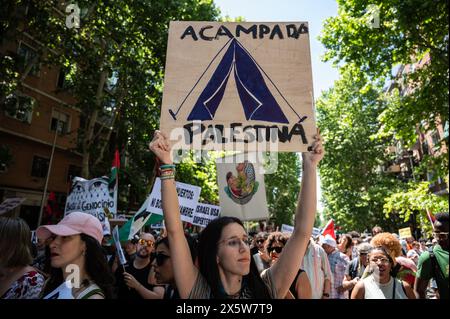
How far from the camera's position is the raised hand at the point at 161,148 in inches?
85.6

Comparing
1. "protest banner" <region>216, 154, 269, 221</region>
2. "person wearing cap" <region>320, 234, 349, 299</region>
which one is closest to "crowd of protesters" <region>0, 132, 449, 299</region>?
"person wearing cap" <region>320, 234, 349, 299</region>

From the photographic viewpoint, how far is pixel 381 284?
3371 millimetres

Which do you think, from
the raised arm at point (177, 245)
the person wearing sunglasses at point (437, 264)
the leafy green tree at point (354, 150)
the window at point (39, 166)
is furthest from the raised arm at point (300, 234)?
the leafy green tree at point (354, 150)

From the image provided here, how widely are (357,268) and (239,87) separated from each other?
498 cm

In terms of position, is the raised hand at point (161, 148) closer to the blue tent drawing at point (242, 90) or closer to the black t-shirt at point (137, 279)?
the blue tent drawing at point (242, 90)

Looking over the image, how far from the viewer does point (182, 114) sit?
94.7 inches

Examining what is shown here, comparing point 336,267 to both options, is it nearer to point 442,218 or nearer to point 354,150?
point 442,218

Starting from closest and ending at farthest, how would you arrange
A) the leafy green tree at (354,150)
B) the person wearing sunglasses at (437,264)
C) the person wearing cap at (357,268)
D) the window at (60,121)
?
1. the person wearing sunglasses at (437,264)
2. the person wearing cap at (357,268)
3. the window at (60,121)
4. the leafy green tree at (354,150)

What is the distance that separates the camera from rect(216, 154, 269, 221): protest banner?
6145 mm

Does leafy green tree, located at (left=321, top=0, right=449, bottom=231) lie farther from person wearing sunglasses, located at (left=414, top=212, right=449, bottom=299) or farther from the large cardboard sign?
the large cardboard sign

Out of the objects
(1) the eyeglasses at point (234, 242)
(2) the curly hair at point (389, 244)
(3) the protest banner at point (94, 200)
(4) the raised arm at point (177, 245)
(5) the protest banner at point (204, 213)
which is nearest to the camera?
(4) the raised arm at point (177, 245)

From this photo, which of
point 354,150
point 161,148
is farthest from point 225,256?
point 354,150

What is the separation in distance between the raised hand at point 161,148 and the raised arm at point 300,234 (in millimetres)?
935
